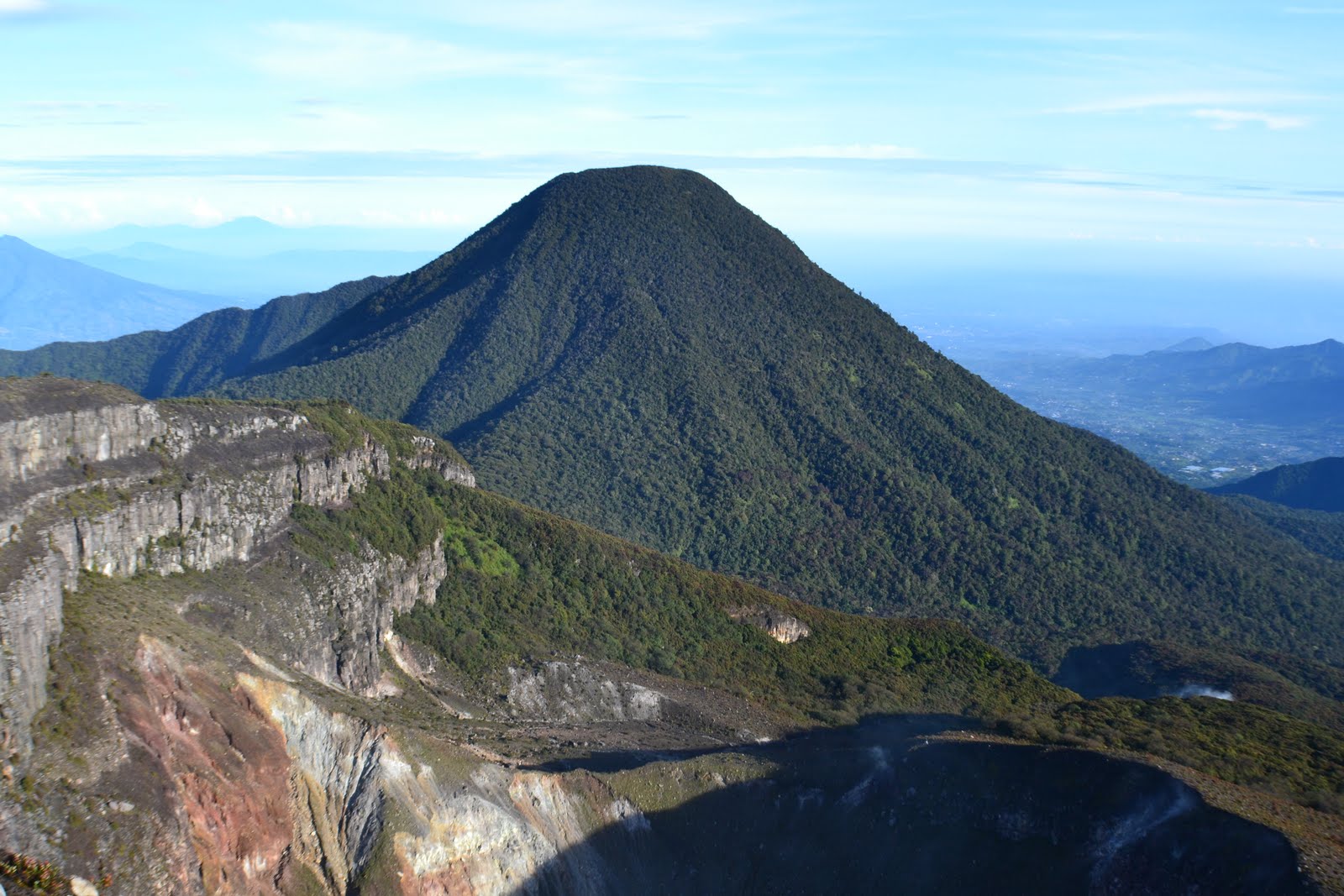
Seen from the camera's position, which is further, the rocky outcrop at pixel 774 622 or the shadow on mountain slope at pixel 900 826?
the rocky outcrop at pixel 774 622

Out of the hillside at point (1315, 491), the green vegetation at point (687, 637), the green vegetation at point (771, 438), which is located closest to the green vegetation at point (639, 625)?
the green vegetation at point (687, 637)

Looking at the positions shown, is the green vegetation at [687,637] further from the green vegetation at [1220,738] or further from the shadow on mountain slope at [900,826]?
the shadow on mountain slope at [900,826]

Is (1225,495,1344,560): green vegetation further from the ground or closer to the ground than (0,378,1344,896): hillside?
closer to the ground

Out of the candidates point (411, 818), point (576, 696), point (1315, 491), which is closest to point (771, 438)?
point (576, 696)

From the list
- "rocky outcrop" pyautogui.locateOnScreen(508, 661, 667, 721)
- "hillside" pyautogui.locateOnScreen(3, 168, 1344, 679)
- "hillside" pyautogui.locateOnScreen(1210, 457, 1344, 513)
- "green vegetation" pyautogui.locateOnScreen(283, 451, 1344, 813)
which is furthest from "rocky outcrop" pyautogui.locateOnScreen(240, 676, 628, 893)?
"hillside" pyautogui.locateOnScreen(1210, 457, 1344, 513)

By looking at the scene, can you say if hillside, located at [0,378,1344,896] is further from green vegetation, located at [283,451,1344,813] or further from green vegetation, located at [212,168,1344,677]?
green vegetation, located at [212,168,1344,677]

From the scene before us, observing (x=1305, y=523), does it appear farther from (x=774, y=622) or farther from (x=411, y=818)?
(x=411, y=818)
